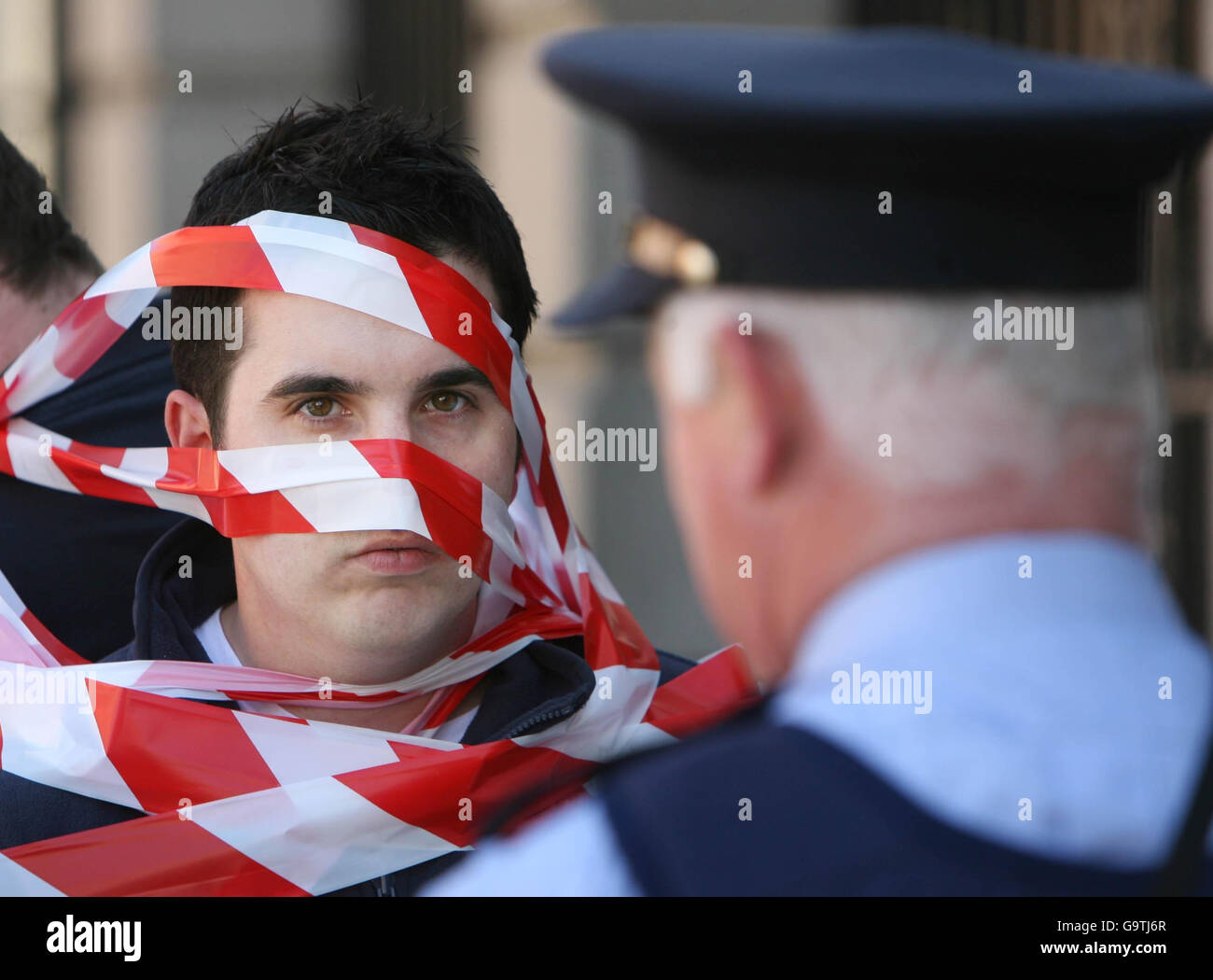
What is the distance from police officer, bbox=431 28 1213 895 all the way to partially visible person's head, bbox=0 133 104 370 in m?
1.90

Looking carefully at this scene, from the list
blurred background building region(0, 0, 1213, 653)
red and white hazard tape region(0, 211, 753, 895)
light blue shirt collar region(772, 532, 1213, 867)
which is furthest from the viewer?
blurred background building region(0, 0, 1213, 653)

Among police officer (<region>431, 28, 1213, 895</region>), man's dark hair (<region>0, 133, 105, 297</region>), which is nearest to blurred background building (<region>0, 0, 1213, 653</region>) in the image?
man's dark hair (<region>0, 133, 105, 297</region>)

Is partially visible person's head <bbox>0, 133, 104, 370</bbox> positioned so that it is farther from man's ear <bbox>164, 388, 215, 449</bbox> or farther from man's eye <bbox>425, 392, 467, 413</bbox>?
man's eye <bbox>425, 392, 467, 413</bbox>

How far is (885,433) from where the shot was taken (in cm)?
136

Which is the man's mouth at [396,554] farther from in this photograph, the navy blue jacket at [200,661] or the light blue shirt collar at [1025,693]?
the light blue shirt collar at [1025,693]

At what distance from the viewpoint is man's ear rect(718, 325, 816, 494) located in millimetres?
1332

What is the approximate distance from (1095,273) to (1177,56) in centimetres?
239

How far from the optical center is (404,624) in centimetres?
238

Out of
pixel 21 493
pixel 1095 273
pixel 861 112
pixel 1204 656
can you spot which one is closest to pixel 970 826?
pixel 1204 656

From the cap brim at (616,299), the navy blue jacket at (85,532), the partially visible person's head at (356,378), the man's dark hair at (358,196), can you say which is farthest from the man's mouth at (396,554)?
the cap brim at (616,299)

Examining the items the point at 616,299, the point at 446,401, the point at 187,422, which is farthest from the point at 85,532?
the point at 616,299

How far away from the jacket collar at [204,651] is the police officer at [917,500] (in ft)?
3.40

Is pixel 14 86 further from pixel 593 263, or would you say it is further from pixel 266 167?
pixel 266 167

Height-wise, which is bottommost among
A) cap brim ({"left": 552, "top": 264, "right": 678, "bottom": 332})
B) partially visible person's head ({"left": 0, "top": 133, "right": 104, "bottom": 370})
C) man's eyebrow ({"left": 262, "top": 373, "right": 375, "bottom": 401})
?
man's eyebrow ({"left": 262, "top": 373, "right": 375, "bottom": 401})
